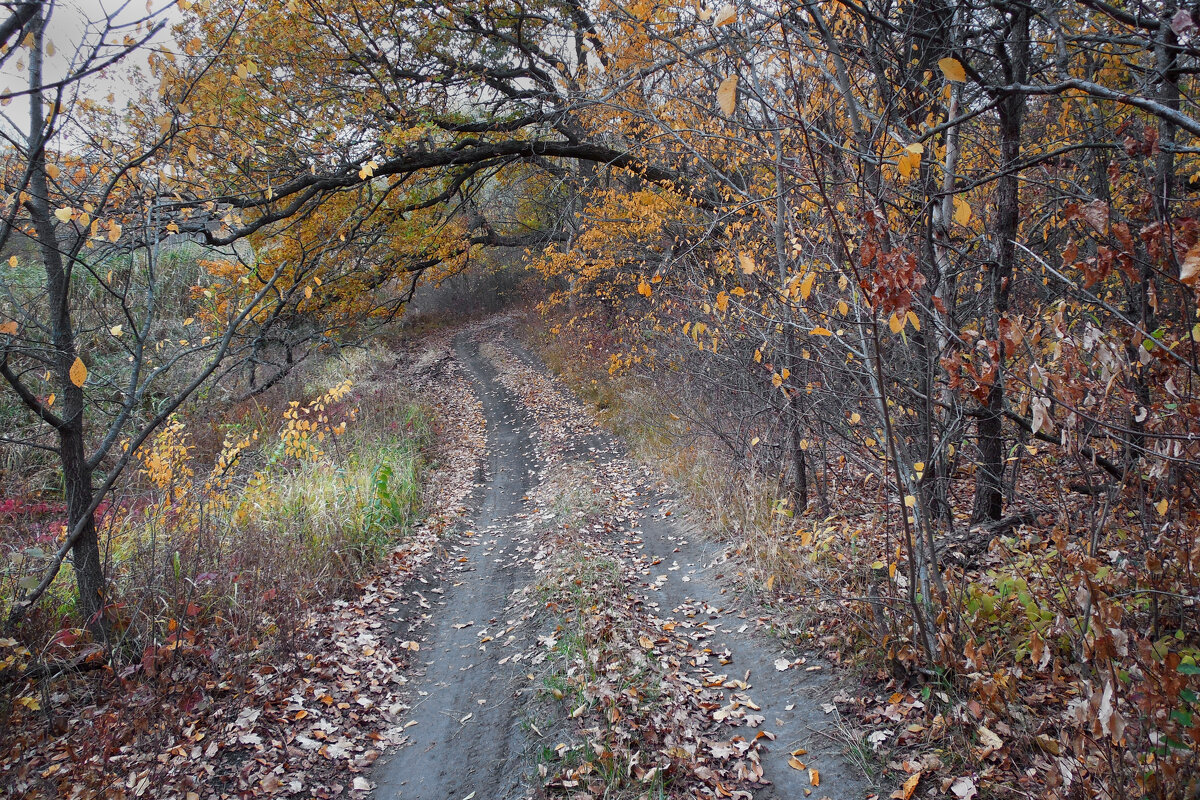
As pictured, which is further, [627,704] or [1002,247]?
[1002,247]

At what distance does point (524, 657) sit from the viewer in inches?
190

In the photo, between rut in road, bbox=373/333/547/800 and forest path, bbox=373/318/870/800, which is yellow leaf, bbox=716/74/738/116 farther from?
rut in road, bbox=373/333/547/800

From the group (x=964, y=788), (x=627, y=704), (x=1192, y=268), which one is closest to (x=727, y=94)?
(x=1192, y=268)

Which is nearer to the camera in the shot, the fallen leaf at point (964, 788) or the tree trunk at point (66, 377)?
the fallen leaf at point (964, 788)

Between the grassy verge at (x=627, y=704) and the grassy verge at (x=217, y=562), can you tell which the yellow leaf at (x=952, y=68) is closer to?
the grassy verge at (x=627, y=704)

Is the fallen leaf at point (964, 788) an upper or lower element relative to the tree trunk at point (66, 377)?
lower

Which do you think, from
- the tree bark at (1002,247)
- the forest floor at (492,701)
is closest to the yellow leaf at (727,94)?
the tree bark at (1002,247)

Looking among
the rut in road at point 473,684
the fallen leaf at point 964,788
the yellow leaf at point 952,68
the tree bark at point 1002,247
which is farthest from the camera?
the tree bark at point 1002,247

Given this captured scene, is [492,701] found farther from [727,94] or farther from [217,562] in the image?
[727,94]

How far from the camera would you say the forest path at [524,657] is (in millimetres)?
3457

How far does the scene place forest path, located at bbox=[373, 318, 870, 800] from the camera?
3.46m

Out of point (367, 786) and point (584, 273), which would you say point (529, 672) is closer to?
point (367, 786)

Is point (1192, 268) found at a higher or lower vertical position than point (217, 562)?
higher

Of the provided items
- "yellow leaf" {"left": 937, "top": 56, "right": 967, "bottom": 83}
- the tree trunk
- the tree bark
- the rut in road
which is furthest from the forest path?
"yellow leaf" {"left": 937, "top": 56, "right": 967, "bottom": 83}
